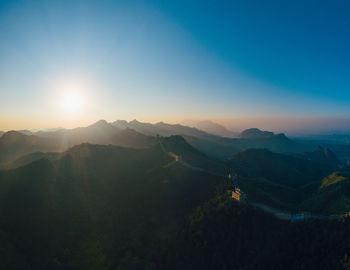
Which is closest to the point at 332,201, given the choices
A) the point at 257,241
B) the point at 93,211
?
the point at 257,241

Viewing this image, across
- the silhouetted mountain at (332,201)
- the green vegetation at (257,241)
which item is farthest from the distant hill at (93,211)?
the silhouetted mountain at (332,201)

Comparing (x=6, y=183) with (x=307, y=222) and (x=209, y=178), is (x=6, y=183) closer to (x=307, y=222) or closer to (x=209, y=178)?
(x=209, y=178)

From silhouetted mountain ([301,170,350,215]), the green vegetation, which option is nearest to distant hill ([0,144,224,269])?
the green vegetation

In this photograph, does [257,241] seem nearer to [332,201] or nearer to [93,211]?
[93,211]

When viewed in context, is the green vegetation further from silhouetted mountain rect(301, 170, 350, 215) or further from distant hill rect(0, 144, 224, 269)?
silhouetted mountain rect(301, 170, 350, 215)

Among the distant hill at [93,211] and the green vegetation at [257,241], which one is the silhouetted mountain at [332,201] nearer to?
the green vegetation at [257,241]

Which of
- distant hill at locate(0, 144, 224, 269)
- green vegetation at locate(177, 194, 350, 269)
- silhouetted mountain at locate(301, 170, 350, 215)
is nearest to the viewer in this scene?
green vegetation at locate(177, 194, 350, 269)

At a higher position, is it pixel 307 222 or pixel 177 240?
pixel 307 222

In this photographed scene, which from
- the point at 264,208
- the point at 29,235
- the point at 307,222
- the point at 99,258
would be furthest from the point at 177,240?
the point at 29,235
